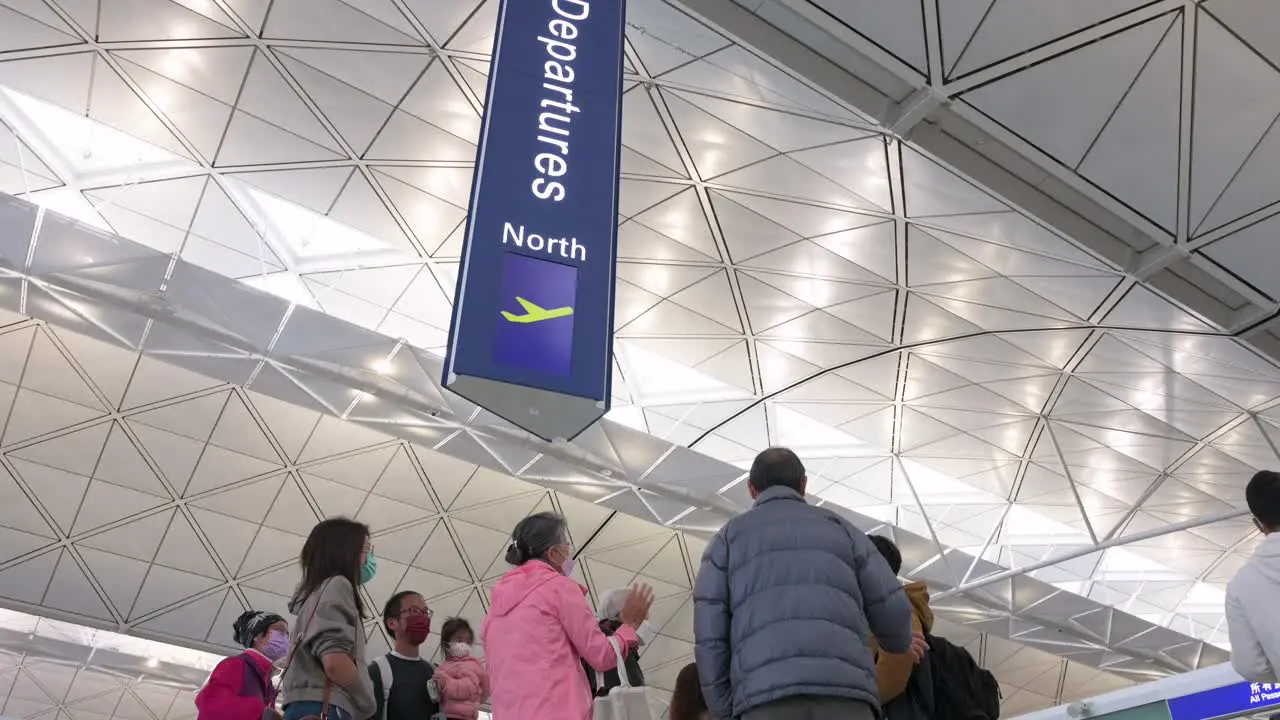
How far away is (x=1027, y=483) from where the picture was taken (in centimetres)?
3366

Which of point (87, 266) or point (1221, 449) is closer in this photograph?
point (87, 266)

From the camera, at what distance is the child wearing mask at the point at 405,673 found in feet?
24.0

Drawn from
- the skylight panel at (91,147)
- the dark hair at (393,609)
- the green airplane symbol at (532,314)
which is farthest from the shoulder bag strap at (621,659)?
the skylight panel at (91,147)

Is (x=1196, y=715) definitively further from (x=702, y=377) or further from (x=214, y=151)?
(x=214, y=151)

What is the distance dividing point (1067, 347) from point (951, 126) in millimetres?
10089

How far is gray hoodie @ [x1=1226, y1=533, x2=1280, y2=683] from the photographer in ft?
22.5

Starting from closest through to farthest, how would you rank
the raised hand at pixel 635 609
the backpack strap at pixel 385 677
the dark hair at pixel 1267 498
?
the raised hand at pixel 635 609 → the backpack strap at pixel 385 677 → the dark hair at pixel 1267 498

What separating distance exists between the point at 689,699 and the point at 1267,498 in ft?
15.0

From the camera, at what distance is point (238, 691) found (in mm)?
7574

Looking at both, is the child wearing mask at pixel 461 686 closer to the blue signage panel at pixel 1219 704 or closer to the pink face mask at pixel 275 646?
the pink face mask at pixel 275 646

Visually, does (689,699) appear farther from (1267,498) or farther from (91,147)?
(91,147)

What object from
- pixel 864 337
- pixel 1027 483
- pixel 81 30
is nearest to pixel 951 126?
pixel 864 337

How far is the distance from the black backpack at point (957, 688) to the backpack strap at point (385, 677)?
388 cm

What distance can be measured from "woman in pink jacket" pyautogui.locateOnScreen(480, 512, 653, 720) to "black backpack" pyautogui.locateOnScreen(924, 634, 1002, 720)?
2.03 metres
